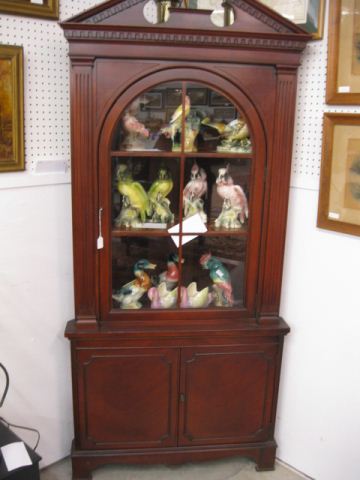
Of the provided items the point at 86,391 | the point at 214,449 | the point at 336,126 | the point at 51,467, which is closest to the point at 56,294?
the point at 86,391

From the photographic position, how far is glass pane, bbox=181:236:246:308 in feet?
6.54

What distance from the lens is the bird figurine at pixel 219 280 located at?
203 cm

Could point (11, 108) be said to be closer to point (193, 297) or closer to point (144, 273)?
point (144, 273)

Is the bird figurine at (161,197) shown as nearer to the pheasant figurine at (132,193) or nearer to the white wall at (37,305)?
the pheasant figurine at (132,193)

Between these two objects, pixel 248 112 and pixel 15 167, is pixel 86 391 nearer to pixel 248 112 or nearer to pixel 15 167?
pixel 15 167

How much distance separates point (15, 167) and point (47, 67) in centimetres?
40

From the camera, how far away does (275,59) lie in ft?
5.92

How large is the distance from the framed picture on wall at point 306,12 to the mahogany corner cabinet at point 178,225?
176 mm

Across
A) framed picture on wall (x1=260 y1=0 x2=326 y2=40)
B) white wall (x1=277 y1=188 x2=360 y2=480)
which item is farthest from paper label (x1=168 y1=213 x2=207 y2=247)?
framed picture on wall (x1=260 y1=0 x2=326 y2=40)

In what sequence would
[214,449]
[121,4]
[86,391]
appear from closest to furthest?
1. [121,4]
2. [86,391]
3. [214,449]

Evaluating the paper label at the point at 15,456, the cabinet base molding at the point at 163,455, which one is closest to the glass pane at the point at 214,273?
the cabinet base molding at the point at 163,455

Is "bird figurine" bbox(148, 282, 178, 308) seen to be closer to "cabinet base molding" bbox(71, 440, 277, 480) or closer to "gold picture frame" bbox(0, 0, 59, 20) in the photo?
"cabinet base molding" bbox(71, 440, 277, 480)

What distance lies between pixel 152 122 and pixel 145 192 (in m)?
0.27

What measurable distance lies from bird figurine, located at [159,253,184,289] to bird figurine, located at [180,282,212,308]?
52mm
